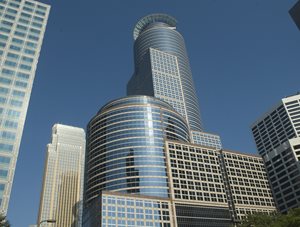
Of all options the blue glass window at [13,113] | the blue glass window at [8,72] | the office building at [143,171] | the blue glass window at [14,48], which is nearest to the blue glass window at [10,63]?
the blue glass window at [8,72]

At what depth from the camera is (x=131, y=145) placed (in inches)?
5719

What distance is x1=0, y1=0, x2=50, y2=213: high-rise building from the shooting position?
297 ft

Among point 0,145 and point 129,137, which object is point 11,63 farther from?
point 129,137

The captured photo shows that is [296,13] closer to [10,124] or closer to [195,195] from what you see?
[10,124]

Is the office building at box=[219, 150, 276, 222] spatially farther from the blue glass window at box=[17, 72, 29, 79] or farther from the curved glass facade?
the blue glass window at box=[17, 72, 29, 79]

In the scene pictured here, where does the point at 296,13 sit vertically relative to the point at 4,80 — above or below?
below

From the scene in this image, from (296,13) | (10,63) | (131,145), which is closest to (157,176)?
(131,145)

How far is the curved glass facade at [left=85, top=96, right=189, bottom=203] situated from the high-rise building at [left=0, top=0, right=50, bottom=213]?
2103 inches

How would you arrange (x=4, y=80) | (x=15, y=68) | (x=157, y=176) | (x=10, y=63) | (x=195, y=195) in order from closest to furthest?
1. (x=4, y=80)
2. (x=15, y=68)
3. (x=10, y=63)
4. (x=157, y=176)
5. (x=195, y=195)

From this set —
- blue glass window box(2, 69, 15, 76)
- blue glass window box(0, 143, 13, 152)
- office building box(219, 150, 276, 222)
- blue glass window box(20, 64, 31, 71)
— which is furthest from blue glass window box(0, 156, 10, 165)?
office building box(219, 150, 276, 222)

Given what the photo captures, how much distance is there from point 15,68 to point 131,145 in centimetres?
6171

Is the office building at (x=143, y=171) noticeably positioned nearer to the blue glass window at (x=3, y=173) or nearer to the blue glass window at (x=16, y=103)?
the blue glass window at (x=3, y=173)

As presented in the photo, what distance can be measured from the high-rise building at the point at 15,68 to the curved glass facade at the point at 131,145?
53.4 meters

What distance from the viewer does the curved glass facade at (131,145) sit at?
450 ft
